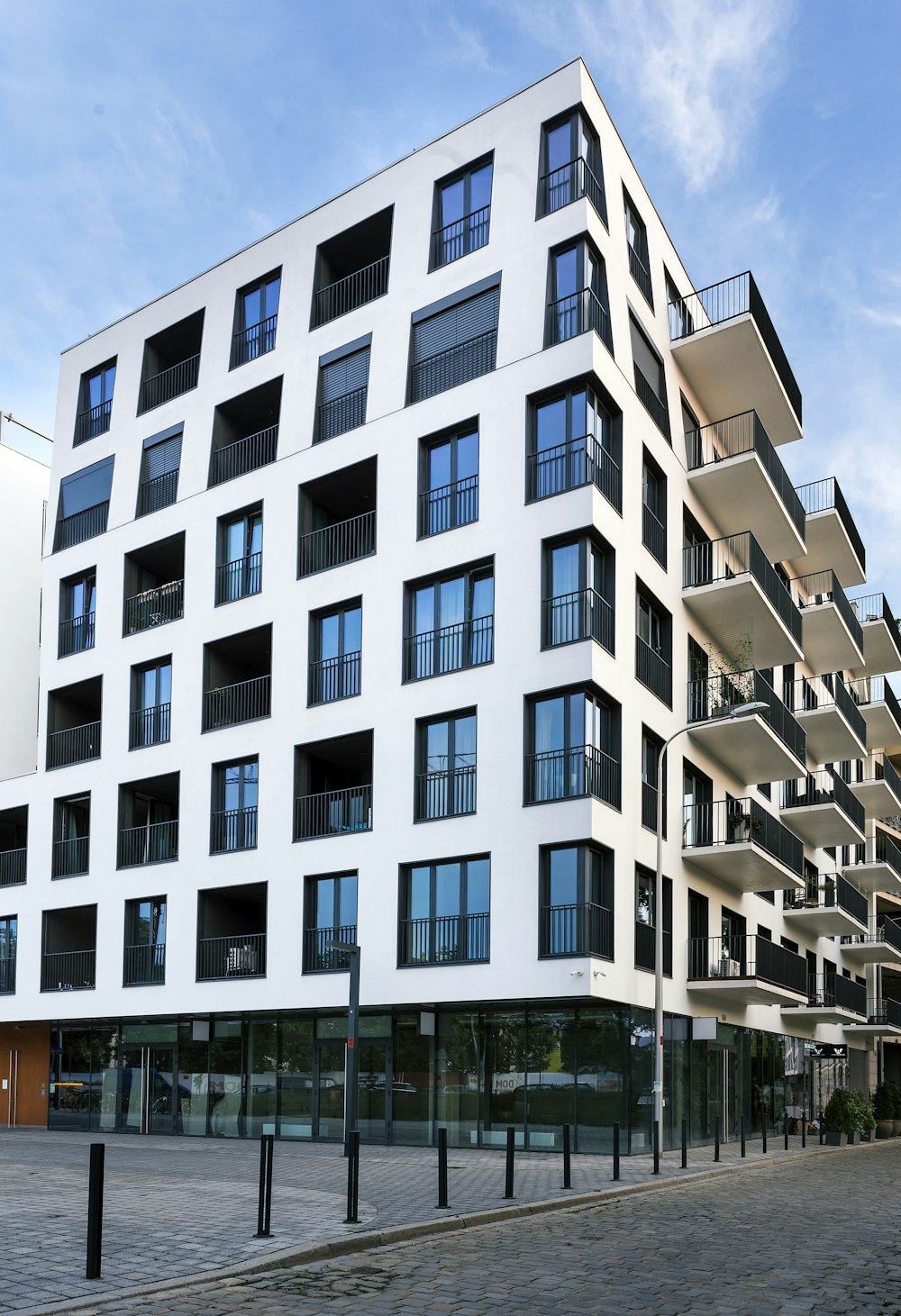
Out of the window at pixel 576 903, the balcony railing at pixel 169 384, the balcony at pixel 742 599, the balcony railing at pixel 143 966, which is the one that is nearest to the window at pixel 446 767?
the window at pixel 576 903

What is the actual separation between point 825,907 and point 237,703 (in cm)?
2134

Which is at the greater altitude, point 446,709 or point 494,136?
point 494,136

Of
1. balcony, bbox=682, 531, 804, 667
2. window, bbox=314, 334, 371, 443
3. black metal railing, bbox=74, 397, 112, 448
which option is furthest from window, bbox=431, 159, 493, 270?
black metal railing, bbox=74, 397, 112, 448

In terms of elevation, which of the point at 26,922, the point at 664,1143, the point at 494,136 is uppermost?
the point at 494,136

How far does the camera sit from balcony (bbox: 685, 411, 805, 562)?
1278 inches

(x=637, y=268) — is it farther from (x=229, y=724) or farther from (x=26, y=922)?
(x=26, y=922)

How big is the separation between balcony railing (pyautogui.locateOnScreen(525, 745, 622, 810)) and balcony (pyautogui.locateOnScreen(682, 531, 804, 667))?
7.15 metres

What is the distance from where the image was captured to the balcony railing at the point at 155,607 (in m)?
33.5

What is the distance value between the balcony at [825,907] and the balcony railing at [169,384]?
23080 mm

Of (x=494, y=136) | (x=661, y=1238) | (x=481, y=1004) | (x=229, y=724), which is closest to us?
(x=661, y=1238)

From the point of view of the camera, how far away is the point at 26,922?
114 ft

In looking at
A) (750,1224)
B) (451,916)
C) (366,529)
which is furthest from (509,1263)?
(366,529)

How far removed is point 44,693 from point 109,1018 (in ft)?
29.5

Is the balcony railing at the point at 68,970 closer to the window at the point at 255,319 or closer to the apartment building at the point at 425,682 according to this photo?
the apartment building at the point at 425,682
